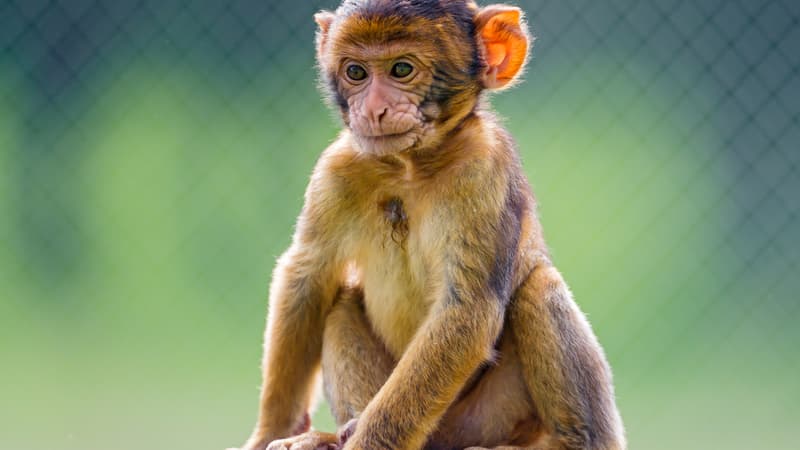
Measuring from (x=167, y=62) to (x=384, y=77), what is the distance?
5.31m

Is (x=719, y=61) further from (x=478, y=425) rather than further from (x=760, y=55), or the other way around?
(x=478, y=425)

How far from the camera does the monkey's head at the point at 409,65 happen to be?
4.81m

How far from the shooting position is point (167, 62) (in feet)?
32.0

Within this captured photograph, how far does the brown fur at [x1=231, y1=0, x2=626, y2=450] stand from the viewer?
15.9 feet

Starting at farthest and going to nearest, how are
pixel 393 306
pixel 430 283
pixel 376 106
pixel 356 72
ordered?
pixel 393 306
pixel 430 283
pixel 356 72
pixel 376 106

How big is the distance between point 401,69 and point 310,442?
156 cm

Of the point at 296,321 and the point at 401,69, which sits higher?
the point at 401,69

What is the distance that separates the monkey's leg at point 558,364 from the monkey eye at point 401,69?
1.02m

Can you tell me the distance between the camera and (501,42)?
16.9ft

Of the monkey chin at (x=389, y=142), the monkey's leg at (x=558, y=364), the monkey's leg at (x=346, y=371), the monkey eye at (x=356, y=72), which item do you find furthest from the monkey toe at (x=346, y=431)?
the monkey eye at (x=356, y=72)

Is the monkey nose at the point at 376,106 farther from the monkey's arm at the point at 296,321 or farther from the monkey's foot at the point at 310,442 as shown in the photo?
the monkey's foot at the point at 310,442

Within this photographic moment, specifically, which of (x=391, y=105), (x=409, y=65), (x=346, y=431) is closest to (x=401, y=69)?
(x=409, y=65)

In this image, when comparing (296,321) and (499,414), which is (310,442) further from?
(499,414)

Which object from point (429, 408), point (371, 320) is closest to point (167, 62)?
point (371, 320)
